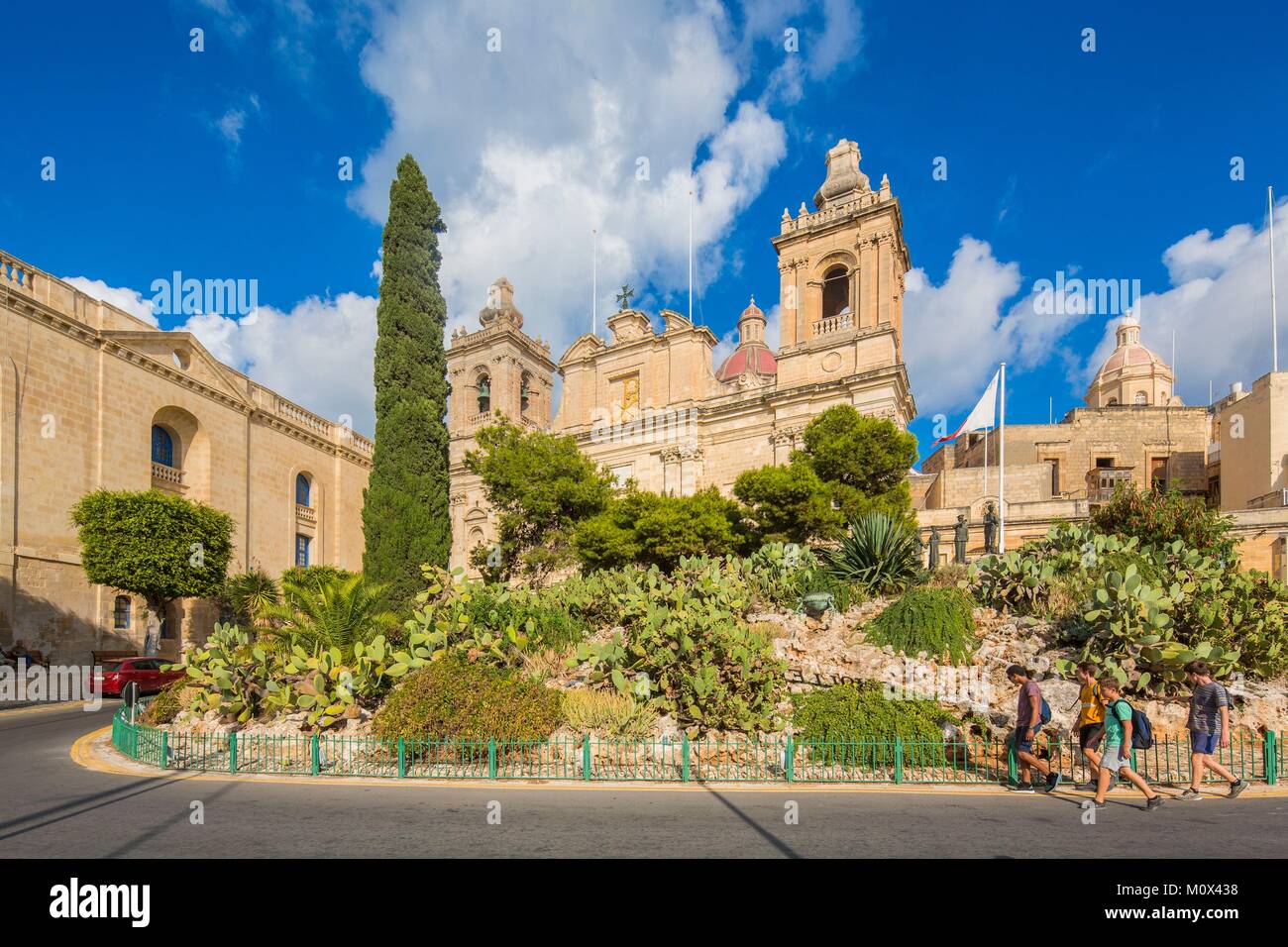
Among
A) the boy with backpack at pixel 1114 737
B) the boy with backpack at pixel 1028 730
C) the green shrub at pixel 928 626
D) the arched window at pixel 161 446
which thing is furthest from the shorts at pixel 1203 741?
the arched window at pixel 161 446

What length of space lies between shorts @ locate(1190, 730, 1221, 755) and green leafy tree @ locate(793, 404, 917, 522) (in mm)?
17356

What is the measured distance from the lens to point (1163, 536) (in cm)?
1562

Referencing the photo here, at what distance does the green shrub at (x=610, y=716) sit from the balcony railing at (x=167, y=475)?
2763 cm

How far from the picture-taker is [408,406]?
20.2 meters

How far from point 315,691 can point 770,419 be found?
2834 centimetres

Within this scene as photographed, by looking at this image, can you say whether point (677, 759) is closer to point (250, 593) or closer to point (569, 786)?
point (569, 786)

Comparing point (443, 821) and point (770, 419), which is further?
point (770, 419)

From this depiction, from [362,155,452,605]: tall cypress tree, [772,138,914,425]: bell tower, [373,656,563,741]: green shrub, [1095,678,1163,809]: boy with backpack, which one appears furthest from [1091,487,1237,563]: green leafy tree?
[362,155,452,605]: tall cypress tree

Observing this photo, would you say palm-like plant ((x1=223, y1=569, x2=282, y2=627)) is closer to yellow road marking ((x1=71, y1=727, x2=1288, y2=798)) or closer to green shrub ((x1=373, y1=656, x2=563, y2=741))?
yellow road marking ((x1=71, y1=727, x2=1288, y2=798))

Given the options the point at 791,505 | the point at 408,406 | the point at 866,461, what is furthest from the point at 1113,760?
the point at 866,461

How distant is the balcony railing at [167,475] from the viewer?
29312 millimetres

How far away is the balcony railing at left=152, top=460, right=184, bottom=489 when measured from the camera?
29312 millimetres

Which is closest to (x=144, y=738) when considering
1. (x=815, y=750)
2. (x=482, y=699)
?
(x=482, y=699)
